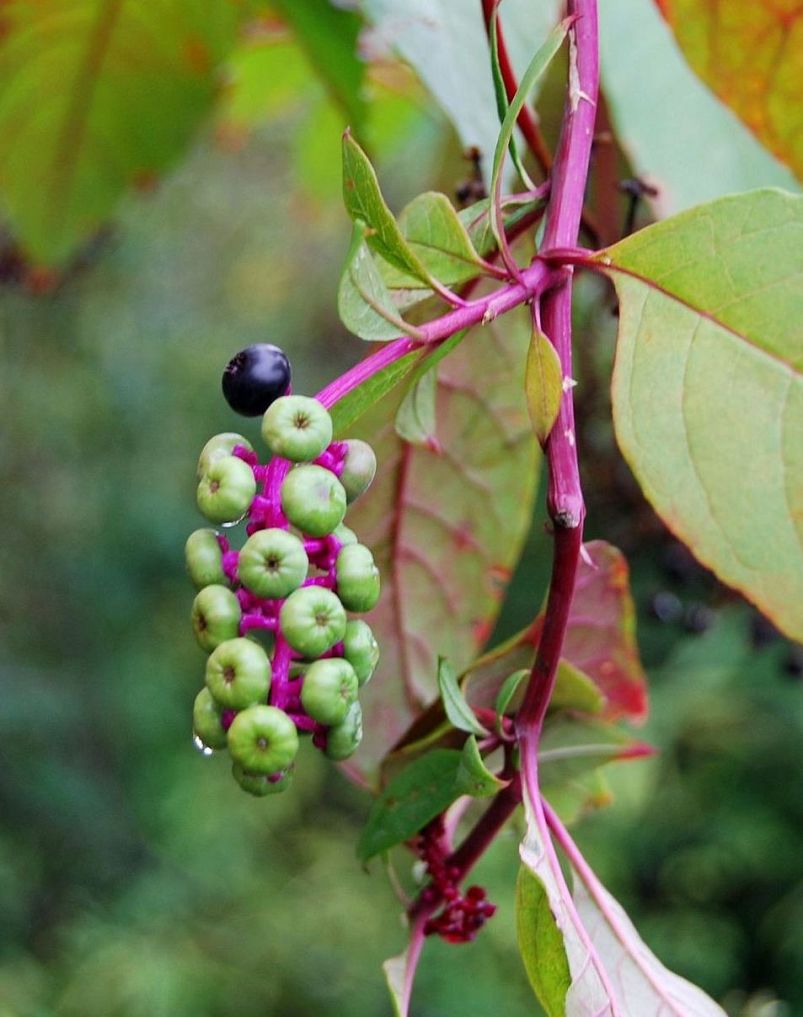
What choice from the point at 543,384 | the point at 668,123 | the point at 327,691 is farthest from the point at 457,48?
the point at 327,691

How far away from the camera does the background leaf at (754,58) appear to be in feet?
2.20

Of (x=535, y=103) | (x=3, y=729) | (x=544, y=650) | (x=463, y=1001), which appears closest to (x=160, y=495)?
(x=3, y=729)

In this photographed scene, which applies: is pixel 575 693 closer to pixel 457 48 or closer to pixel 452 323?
pixel 452 323

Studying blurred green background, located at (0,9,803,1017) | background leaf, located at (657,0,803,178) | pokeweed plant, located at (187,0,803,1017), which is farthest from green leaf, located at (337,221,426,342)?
blurred green background, located at (0,9,803,1017)

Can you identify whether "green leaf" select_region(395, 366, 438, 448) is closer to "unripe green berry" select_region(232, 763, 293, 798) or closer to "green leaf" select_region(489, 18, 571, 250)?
"green leaf" select_region(489, 18, 571, 250)

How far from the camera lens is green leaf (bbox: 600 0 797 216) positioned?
0.78 metres

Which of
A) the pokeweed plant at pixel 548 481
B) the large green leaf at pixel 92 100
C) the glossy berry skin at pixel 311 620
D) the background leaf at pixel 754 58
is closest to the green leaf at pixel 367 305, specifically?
the pokeweed plant at pixel 548 481

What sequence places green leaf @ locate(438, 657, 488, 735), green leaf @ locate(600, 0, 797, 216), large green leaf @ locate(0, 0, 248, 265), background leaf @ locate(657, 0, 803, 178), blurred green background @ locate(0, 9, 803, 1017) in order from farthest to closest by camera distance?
blurred green background @ locate(0, 9, 803, 1017) < large green leaf @ locate(0, 0, 248, 265) < green leaf @ locate(600, 0, 797, 216) < background leaf @ locate(657, 0, 803, 178) < green leaf @ locate(438, 657, 488, 735)

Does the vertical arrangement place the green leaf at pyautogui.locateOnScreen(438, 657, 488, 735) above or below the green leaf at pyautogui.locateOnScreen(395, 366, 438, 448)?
below

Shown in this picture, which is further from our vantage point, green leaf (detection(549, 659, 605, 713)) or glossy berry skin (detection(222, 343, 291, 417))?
green leaf (detection(549, 659, 605, 713))

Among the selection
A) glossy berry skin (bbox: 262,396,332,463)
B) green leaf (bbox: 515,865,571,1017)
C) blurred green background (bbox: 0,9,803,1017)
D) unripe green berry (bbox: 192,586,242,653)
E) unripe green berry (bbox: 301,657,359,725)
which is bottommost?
blurred green background (bbox: 0,9,803,1017)

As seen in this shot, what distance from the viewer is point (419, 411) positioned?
55 centimetres

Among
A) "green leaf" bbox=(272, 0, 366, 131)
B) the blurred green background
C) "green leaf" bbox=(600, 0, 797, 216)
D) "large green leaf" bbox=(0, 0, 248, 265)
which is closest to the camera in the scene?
"green leaf" bbox=(600, 0, 797, 216)

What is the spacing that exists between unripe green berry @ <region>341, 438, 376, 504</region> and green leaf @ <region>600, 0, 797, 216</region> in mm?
428
